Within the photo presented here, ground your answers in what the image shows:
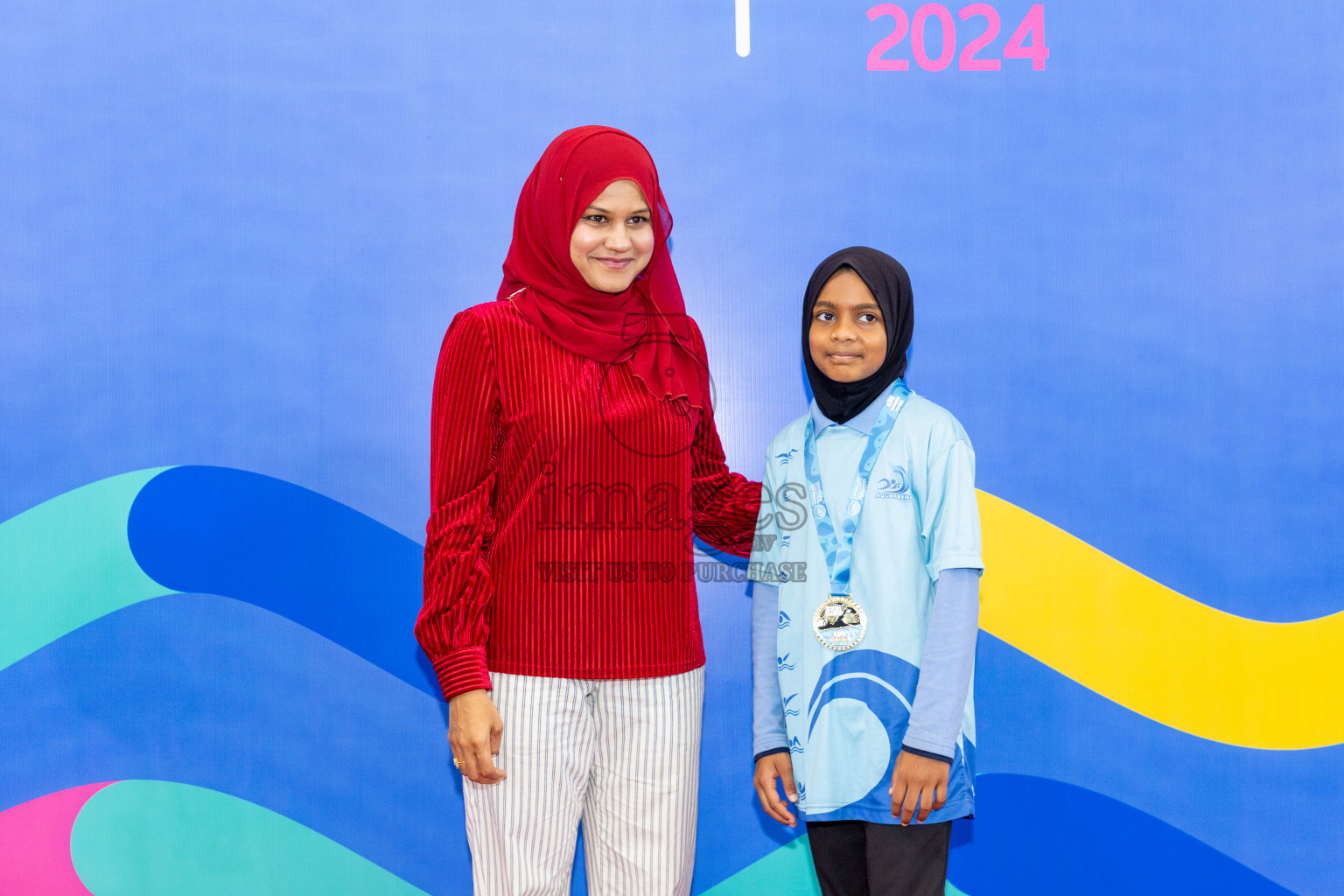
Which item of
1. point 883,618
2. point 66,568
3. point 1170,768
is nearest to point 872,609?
point 883,618

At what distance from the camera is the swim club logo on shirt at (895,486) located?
4.69 ft

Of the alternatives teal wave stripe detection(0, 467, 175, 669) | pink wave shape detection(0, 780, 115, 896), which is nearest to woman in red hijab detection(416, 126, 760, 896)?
teal wave stripe detection(0, 467, 175, 669)

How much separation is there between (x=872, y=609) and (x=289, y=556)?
1364 millimetres

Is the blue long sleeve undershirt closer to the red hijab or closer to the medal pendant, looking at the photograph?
the medal pendant

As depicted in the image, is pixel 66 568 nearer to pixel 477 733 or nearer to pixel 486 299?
pixel 486 299

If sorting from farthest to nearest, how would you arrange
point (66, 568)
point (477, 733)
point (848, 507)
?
point (66, 568), point (848, 507), point (477, 733)

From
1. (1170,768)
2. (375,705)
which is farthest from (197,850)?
(1170,768)

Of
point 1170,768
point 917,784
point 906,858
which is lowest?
point 1170,768

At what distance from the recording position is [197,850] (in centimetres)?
209

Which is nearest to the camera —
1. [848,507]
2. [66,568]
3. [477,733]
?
[477,733]

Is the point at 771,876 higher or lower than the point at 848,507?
lower

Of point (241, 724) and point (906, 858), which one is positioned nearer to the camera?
point (906, 858)

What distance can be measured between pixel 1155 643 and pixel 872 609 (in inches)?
41.9

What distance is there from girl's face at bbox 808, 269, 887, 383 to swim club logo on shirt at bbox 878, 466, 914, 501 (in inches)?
6.6
